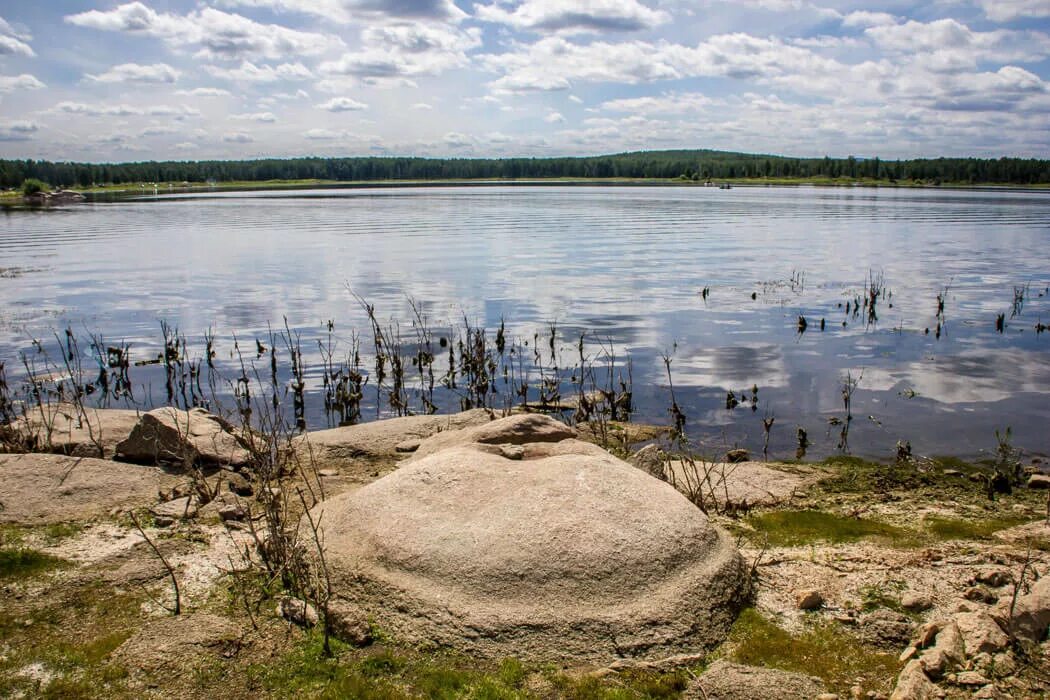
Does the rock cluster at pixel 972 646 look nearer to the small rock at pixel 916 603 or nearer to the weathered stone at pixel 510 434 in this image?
the small rock at pixel 916 603

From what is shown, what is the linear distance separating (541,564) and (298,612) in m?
1.95

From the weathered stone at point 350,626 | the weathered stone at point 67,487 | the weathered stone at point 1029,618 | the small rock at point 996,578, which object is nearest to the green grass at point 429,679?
the weathered stone at point 350,626

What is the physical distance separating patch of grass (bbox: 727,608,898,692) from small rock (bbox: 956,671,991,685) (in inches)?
16.5

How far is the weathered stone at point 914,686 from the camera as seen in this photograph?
510 cm

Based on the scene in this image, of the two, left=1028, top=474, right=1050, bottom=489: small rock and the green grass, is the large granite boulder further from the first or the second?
left=1028, top=474, right=1050, bottom=489: small rock

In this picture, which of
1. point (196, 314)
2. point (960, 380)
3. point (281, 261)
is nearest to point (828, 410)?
point (960, 380)

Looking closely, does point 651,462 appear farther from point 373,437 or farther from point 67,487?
point 67,487

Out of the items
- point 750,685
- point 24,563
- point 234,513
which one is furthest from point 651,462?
point 24,563

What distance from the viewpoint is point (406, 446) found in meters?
11.4

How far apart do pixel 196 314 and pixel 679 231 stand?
33966 mm

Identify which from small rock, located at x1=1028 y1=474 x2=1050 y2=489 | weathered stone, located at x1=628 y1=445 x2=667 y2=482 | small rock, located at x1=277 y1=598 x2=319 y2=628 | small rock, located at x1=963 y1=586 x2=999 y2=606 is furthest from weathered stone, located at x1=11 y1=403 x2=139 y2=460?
small rock, located at x1=1028 y1=474 x2=1050 y2=489

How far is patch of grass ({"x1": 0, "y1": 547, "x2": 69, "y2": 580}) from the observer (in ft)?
22.8

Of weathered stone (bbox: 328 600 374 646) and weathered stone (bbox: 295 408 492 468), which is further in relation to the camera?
weathered stone (bbox: 295 408 492 468)

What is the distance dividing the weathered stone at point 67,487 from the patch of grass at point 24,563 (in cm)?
101
